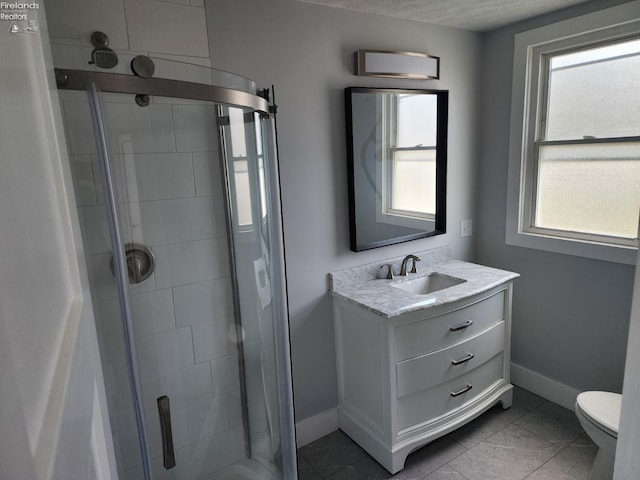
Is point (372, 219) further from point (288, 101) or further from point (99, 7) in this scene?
point (99, 7)

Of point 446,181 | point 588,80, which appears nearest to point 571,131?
point 588,80

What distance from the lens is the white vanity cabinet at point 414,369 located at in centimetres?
Answer: 193

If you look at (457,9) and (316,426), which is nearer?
→ (457,9)

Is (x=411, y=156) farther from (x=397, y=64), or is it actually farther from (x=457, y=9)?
(x=457, y=9)

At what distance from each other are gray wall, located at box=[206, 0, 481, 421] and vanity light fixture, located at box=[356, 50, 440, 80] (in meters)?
0.05

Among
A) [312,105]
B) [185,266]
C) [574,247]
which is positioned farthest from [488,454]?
[312,105]

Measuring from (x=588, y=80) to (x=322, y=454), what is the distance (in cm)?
253

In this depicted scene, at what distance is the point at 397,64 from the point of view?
220 cm

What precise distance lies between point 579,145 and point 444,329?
1.34 metres

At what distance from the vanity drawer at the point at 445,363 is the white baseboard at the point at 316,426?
57cm

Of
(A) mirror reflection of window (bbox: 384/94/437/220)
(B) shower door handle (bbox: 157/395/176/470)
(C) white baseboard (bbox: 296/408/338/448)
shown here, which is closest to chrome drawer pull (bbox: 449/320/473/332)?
(A) mirror reflection of window (bbox: 384/94/437/220)

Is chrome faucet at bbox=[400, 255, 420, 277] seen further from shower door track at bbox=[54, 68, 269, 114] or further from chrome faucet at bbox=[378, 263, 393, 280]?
shower door track at bbox=[54, 68, 269, 114]

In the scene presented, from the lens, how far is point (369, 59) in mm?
2100

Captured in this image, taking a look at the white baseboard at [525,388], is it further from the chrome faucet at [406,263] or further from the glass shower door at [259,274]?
the chrome faucet at [406,263]
